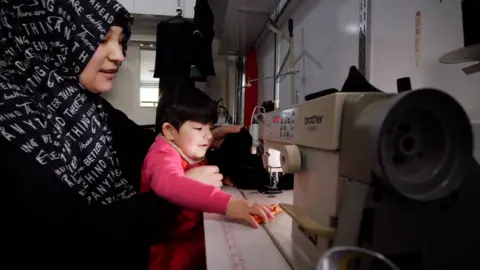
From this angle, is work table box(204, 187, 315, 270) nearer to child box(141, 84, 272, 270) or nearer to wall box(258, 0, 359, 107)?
child box(141, 84, 272, 270)

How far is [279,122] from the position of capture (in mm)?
637

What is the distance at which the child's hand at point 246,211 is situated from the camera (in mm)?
685

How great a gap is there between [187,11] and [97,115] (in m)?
1.58

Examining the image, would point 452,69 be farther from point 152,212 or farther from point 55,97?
point 55,97

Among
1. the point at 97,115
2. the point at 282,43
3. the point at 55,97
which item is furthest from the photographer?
the point at 282,43

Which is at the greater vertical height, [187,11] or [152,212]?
[187,11]

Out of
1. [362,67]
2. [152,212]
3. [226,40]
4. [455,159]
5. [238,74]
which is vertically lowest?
[152,212]

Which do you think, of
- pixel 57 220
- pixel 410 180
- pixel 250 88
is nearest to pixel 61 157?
pixel 57 220

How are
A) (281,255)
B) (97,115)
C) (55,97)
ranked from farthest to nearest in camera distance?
(97,115) → (55,97) → (281,255)

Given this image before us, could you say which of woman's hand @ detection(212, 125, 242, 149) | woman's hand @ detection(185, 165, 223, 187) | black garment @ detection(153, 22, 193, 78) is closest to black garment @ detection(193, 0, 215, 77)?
black garment @ detection(153, 22, 193, 78)

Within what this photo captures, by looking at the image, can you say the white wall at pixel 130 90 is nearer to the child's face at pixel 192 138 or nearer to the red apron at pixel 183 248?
the child's face at pixel 192 138

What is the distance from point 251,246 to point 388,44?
0.80 m

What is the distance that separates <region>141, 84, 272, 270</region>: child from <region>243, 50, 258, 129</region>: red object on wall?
1585mm

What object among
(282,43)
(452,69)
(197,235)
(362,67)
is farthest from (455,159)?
(282,43)
